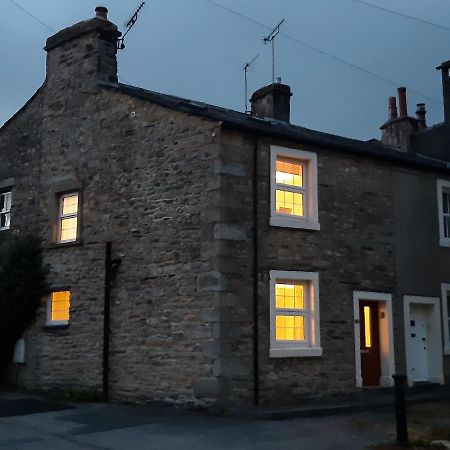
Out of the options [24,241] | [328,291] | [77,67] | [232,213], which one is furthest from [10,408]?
[77,67]

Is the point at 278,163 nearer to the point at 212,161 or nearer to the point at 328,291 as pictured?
the point at 212,161

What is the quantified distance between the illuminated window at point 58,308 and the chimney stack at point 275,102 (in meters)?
8.55

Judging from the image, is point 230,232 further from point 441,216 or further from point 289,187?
point 441,216

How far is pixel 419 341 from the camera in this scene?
16.1 m

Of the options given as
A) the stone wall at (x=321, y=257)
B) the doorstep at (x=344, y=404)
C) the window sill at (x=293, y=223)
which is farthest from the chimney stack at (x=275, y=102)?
the doorstep at (x=344, y=404)

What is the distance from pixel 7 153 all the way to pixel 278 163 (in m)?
8.33

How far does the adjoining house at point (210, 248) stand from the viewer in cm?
1304

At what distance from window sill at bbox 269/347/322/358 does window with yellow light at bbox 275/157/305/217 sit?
291cm

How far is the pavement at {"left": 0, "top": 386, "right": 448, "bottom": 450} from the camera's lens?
9.71 m

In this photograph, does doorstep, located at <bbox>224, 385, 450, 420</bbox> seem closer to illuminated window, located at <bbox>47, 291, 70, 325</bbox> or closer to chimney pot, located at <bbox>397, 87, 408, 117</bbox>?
illuminated window, located at <bbox>47, 291, 70, 325</bbox>

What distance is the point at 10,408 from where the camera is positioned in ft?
44.2

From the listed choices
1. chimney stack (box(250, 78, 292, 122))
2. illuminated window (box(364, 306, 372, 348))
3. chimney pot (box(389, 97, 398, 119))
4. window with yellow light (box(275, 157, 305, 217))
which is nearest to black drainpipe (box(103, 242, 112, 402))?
window with yellow light (box(275, 157, 305, 217))

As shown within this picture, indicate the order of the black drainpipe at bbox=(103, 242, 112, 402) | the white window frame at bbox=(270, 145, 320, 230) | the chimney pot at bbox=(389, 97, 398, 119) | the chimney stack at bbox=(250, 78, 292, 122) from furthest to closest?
1. the chimney pot at bbox=(389, 97, 398, 119)
2. the chimney stack at bbox=(250, 78, 292, 122)
3. the black drainpipe at bbox=(103, 242, 112, 402)
4. the white window frame at bbox=(270, 145, 320, 230)

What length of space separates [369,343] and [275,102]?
8462 mm
